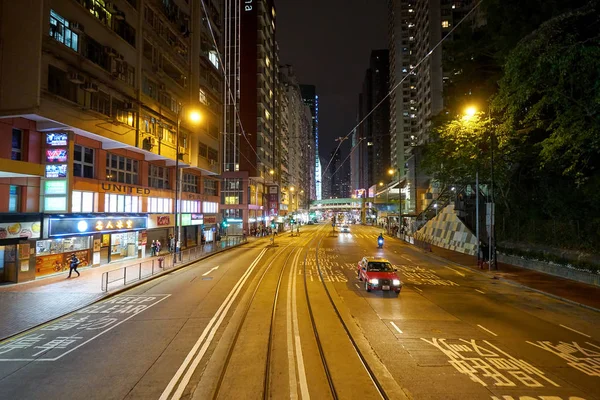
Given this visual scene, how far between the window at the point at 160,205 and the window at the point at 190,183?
3808 millimetres

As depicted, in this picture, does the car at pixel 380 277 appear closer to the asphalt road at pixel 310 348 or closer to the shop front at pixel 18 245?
the asphalt road at pixel 310 348

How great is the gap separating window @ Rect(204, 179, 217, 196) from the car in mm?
32131

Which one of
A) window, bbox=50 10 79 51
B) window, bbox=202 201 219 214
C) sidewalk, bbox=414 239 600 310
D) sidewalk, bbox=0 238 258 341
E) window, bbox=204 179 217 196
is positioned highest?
window, bbox=50 10 79 51

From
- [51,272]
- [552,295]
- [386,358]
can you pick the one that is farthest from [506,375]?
[51,272]

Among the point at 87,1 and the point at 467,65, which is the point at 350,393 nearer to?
the point at 87,1

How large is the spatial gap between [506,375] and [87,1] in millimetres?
28967

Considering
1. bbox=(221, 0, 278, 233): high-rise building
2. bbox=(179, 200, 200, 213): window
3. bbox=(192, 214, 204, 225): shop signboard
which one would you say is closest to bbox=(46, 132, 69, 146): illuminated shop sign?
bbox=(179, 200, 200, 213): window

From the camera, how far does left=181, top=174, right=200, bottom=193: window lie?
39.3m

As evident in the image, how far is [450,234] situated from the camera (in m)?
39.9

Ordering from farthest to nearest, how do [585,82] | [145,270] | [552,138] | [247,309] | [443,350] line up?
[145,270] → [552,138] → [585,82] → [247,309] → [443,350]

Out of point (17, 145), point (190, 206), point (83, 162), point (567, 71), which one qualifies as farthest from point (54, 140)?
point (567, 71)

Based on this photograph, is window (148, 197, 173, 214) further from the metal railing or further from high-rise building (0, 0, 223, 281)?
the metal railing

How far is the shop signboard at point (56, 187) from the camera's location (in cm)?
2044

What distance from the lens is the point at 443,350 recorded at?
9.04m
